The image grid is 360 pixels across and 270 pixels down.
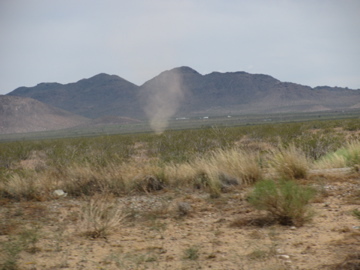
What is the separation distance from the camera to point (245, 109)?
534ft

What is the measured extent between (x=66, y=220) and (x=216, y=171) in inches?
138

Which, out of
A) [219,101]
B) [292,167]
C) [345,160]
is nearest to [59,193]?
[292,167]

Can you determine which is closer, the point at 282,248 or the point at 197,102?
the point at 282,248

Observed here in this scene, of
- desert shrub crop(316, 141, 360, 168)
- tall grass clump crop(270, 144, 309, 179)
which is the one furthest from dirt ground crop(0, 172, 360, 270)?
desert shrub crop(316, 141, 360, 168)

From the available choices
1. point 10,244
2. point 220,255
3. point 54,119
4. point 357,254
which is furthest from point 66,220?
point 54,119

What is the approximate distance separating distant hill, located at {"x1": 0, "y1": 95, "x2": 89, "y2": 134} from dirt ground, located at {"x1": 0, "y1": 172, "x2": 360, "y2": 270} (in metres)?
123

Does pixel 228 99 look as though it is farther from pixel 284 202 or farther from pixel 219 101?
pixel 284 202

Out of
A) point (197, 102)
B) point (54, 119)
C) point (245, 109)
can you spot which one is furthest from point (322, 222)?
point (197, 102)

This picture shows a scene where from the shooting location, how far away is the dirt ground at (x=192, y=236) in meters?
5.10

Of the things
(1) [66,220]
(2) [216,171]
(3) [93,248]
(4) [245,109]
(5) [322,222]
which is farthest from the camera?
(4) [245,109]

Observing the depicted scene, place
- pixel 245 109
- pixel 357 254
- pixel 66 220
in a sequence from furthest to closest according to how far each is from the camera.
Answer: pixel 245 109 < pixel 66 220 < pixel 357 254

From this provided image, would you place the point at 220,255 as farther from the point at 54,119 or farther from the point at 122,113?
the point at 122,113

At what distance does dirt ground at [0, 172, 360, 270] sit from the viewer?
510cm

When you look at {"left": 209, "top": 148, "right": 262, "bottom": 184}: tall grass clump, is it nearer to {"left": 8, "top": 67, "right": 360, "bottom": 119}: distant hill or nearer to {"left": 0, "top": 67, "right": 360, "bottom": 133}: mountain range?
{"left": 0, "top": 67, "right": 360, "bottom": 133}: mountain range
